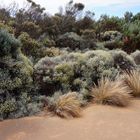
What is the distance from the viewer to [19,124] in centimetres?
718

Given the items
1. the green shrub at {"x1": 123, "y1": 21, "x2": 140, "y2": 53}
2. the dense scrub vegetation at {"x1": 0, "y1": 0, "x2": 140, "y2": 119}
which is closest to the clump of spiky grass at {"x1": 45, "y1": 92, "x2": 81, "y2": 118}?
the dense scrub vegetation at {"x1": 0, "y1": 0, "x2": 140, "y2": 119}

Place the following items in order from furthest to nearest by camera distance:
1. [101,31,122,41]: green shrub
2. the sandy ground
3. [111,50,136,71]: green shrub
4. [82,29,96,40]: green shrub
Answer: [101,31,122,41]: green shrub, [82,29,96,40]: green shrub, [111,50,136,71]: green shrub, the sandy ground

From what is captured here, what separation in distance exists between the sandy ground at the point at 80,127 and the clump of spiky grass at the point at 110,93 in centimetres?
57

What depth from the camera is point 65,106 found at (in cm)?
782

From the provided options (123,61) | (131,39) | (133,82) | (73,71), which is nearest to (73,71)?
(73,71)

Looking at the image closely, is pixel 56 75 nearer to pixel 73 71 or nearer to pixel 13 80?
pixel 73 71

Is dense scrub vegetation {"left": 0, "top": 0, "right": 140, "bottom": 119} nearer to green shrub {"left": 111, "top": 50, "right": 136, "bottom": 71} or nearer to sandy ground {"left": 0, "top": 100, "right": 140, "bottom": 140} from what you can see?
green shrub {"left": 111, "top": 50, "right": 136, "bottom": 71}

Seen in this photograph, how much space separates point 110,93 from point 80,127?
71.0 inches

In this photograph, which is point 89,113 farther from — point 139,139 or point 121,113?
point 139,139

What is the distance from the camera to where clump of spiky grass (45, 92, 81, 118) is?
25.3ft

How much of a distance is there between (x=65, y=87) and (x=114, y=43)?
21.2 feet

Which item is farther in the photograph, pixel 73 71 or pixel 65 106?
pixel 73 71

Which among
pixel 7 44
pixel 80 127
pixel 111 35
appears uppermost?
pixel 111 35

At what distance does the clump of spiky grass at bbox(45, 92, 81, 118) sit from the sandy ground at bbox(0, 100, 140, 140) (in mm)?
174
